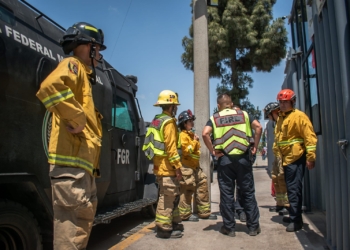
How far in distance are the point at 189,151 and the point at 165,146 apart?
1180 mm

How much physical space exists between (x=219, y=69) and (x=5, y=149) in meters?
19.2

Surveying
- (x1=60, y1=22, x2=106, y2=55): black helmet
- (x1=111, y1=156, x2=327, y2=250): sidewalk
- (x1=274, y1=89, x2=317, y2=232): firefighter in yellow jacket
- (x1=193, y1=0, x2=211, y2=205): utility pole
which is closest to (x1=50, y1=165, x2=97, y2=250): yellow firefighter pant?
(x1=60, y1=22, x2=106, y2=55): black helmet

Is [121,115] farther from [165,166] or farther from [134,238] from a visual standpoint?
[134,238]

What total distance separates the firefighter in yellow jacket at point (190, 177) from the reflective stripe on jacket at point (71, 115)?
273 cm

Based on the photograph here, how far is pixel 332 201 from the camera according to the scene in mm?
3604

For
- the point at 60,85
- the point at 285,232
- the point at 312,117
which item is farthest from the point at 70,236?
the point at 312,117

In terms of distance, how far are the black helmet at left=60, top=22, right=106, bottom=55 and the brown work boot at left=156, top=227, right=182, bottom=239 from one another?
8.64ft

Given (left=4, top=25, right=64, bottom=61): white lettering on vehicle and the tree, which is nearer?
(left=4, top=25, right=64, bottom=61): white lettering on vehicle

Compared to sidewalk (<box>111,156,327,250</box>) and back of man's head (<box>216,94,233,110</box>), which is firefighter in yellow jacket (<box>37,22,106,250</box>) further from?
back of man's head (<box>216,94,233,110</box>)

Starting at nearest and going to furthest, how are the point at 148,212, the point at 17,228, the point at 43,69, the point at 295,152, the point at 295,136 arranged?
the point at 17,228 < the point at 43,69 < the point at 295,152 < the point at 295,136 < the point at 148,212

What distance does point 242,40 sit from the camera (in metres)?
19.9

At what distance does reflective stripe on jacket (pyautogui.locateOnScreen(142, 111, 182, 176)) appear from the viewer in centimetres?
438

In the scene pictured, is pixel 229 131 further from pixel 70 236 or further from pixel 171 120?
pixel 70 236

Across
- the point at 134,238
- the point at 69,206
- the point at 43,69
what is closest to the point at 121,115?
the point at 134,238
